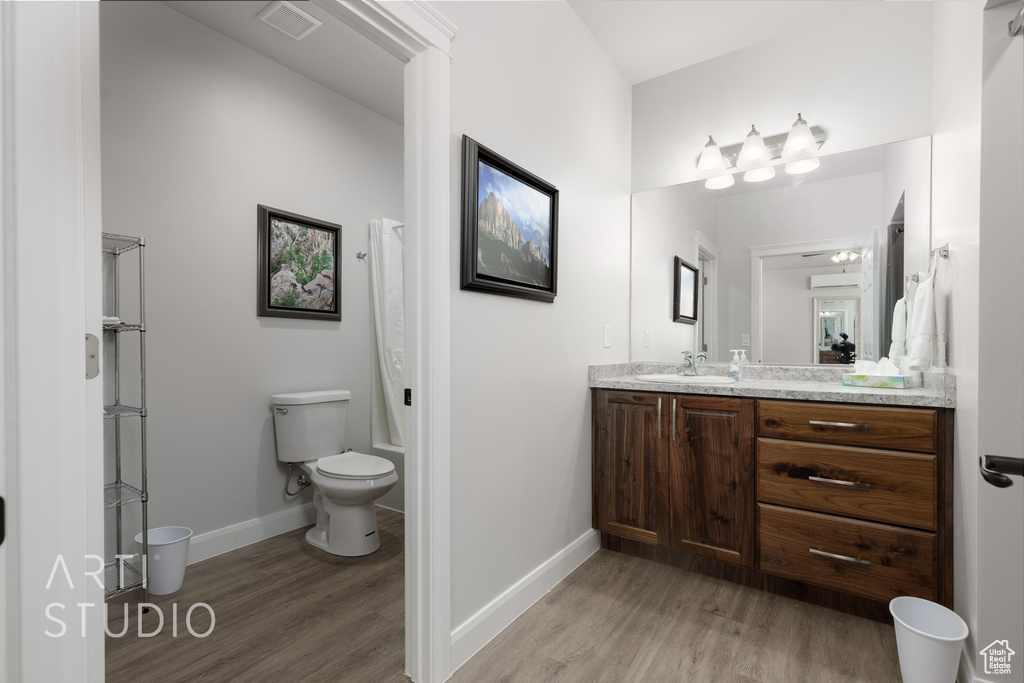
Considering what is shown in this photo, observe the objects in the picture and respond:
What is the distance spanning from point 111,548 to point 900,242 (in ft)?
12.2

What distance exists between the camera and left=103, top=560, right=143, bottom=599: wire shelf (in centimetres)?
202

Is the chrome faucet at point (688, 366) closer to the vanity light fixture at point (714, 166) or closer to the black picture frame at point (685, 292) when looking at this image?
the black picture frame at point (685, 292)

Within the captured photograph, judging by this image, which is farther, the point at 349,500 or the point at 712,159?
the point at 712,159

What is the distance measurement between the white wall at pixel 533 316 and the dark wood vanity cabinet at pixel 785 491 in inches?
9.6

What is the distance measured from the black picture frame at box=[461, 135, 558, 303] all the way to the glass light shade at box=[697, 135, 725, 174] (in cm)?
102

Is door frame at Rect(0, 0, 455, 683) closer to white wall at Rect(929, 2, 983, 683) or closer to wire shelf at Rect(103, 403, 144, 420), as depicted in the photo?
wire shelf at Rect(103, 403, 144, 420)

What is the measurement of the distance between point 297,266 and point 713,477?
2.44m

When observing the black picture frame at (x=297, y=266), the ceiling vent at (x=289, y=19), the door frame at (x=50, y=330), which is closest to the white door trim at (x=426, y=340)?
the door frame at (x=50, y=330)

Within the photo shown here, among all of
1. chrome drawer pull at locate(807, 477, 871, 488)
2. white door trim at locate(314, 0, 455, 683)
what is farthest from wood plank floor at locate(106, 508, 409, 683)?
chrome drawer pull at locate(807, 477, 871, 488)

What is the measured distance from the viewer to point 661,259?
9.33ft

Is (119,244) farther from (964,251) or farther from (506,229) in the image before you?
(964,251)

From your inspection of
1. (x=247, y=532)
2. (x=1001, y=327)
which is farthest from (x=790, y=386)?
(x=247, y=532)

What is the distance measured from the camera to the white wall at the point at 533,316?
1.71 metres

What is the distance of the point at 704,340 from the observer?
2.78 meters
